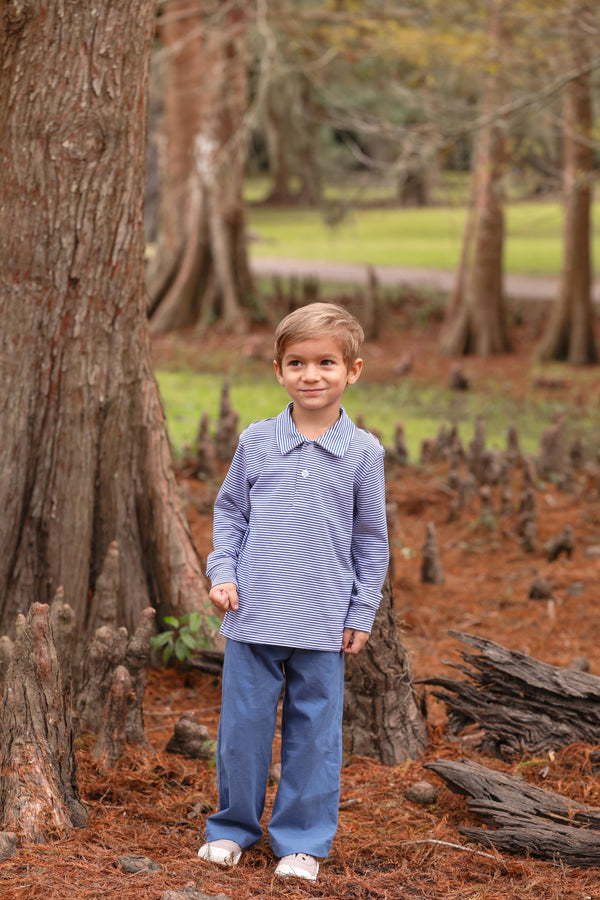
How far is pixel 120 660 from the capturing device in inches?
144

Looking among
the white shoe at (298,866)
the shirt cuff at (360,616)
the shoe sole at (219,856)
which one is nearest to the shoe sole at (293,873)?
the white shoe at (298,866)

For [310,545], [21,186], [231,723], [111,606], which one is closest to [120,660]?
[111,606]

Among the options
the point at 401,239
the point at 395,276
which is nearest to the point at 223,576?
the point at 395,276

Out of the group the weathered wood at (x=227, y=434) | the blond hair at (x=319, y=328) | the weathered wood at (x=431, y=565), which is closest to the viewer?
the blond hair at (x=319, y=328)

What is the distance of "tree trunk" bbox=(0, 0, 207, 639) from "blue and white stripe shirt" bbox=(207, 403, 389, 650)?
4.43ft

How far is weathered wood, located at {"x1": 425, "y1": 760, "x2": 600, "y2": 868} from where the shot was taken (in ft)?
9.87

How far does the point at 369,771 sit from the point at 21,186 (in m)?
2.60

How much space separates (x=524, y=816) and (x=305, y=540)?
44.5 inches

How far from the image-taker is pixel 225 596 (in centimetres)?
291

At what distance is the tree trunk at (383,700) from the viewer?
369 cm

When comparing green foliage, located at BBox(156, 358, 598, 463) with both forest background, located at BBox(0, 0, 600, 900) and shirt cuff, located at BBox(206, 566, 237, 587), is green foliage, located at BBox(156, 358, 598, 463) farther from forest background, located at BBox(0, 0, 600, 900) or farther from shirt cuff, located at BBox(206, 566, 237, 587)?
shirt cuff, located at BBox(206, 566, 237, 587)

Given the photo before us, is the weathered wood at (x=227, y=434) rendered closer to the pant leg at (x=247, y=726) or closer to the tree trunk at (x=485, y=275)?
the pant leg at (x=247, y=726)

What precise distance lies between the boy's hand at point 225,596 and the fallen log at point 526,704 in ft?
3.43

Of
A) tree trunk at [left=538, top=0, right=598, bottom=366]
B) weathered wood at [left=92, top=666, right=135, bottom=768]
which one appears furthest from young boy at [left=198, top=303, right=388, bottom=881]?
tree trunk at [left=538, top=0, right=598, bottom=366]
